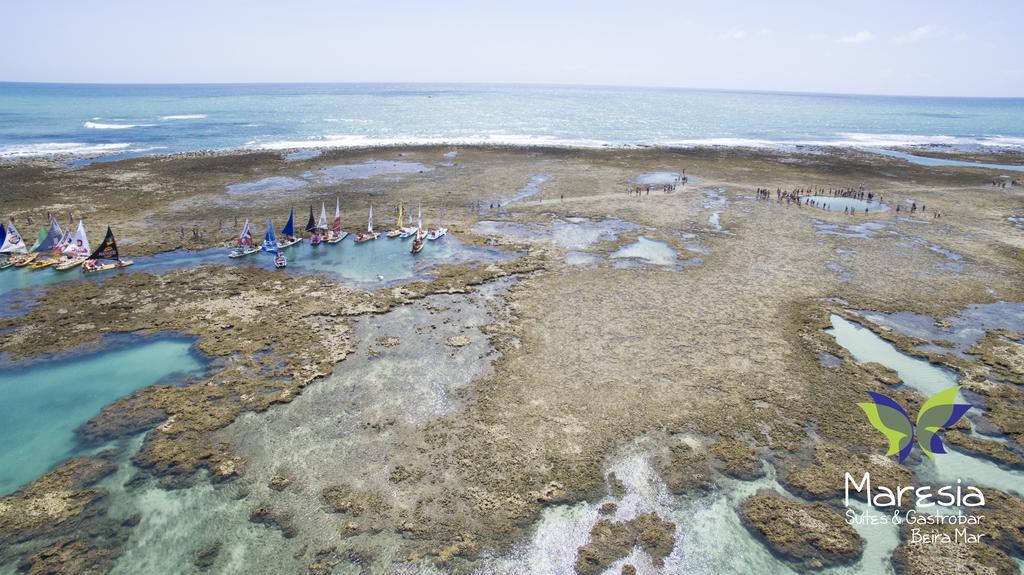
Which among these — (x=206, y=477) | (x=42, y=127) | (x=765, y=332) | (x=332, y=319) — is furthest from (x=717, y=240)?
(x=42, y=127)

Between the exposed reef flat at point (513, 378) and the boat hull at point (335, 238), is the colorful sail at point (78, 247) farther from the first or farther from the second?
the boat hull at point (335, 238)

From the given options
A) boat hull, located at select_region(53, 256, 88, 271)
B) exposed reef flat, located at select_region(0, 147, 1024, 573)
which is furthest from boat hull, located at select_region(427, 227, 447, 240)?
boat hull, located at select_region(53, 256, 88, 271)

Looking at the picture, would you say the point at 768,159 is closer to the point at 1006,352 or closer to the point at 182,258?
the point at 1006,352

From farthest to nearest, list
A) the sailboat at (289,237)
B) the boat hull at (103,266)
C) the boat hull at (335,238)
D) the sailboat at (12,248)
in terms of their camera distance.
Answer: the boat hull at (335,238), the sailboat at (289,237), the sailboat at (12,248), the boat hull at (103,266)

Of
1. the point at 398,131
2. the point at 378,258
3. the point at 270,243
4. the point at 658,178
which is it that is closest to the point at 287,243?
the point at 270,243

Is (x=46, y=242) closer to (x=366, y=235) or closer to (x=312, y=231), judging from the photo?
(x=312, y=231)

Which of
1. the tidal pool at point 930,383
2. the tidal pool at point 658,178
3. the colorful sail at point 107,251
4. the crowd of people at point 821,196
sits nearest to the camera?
Result: the tidal pool at point 930,383

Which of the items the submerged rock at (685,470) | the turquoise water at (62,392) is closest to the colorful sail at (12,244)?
the turquoise water at (62,392)
